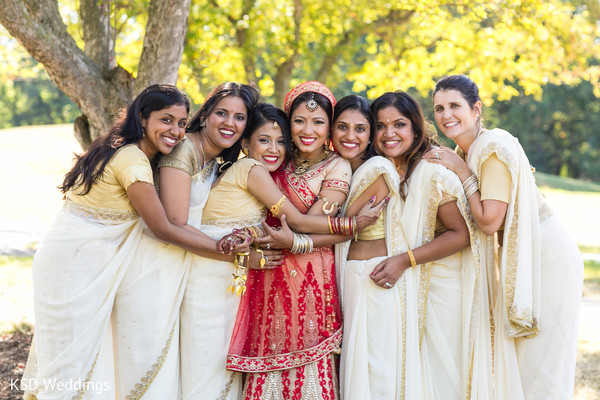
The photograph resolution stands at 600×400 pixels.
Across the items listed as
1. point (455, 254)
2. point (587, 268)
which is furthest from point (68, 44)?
point (587, 268)

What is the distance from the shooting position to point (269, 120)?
12.2 feet

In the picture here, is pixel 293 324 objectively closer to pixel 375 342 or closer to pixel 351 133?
pixel 375 342

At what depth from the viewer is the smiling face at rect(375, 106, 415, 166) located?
3.76 metres

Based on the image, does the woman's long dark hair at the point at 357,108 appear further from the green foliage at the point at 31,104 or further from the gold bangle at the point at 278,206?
the green foliage at the point at 31,104

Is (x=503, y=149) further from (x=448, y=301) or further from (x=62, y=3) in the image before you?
(x=62, y=3)

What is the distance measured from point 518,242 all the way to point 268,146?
1629 mm

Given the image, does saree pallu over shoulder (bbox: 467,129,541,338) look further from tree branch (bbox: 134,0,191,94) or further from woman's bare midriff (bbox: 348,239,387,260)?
tree branch (bbox: 134,0,191,94)

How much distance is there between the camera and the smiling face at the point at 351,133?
3.73 m

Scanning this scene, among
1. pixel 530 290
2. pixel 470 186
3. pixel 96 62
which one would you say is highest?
pixel 96 62

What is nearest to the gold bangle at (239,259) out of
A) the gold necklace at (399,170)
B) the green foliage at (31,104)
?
the gold necklace at (399,170)

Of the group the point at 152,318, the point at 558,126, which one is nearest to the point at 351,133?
the point at 152,318

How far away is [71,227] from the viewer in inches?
138

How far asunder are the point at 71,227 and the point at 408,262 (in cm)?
202

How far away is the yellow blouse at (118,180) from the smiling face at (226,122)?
478mm
